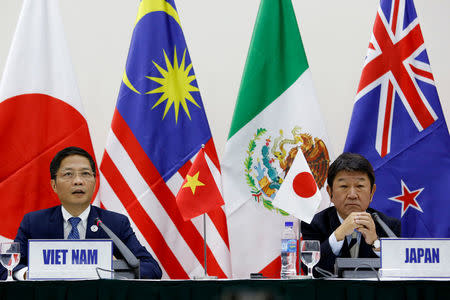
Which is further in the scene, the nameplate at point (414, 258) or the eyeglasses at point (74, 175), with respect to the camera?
the eyeglasses at point (74, 175)

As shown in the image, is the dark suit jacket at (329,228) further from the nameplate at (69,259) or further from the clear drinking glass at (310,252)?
the nameplate at (69,259)

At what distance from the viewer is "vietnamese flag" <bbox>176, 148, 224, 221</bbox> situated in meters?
3.27

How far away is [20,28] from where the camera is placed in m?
4.02

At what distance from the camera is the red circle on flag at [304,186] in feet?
9.29

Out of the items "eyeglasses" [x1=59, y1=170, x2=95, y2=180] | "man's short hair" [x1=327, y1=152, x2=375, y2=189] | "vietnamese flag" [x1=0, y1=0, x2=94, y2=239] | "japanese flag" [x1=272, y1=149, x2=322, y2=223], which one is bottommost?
"japanese flag" [x1=272, y1=149, x2=322, y2=223]

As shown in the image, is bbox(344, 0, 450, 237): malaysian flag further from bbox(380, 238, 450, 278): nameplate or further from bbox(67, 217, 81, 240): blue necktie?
bbox(67, 217, 81, 240): blue necktie

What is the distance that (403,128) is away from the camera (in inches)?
156

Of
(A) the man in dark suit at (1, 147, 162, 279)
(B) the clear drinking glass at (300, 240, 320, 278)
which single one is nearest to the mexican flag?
(A) the man in dark suit at (1, 147, 162, 279)

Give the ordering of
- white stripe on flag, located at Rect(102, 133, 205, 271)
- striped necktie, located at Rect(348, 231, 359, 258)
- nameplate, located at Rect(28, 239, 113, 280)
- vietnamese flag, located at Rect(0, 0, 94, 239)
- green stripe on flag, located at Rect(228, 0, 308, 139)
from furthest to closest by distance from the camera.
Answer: green stripe on flag, located at Rect(228, 0, 308, 139), white stripe on flag, located at Rect(102, 133, 205, 271), vietnamese flag, located at Rect(0, 0, 94, 239), striped necktie, located at Rect(348, 231, 359, 258), nameplate, located at Rect(28, 239, 113, 280)

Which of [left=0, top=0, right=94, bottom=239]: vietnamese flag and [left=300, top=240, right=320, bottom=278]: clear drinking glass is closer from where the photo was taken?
[left=300, top=240, right=320, bottom=278]: clear drinking glass

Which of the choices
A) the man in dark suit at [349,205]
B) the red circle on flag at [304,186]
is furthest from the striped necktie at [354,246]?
the red circle on flag at [304,186]

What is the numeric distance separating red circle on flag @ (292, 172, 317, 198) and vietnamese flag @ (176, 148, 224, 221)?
627mm
